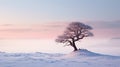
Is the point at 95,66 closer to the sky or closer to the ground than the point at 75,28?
closer to the ground

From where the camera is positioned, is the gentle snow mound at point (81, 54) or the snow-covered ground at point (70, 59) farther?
the gentle snow mound at point (81, 54)

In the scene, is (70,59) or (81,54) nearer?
(70,59)

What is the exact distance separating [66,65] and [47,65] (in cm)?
232

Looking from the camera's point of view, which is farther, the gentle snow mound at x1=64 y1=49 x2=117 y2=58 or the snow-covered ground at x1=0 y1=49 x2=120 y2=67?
the gentle snow mound at x1=64 y1=49 x2=117 y2=58

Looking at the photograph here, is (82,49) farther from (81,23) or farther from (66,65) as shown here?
(66,65)

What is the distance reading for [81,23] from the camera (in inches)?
2153

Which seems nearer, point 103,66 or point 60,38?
point 103,66

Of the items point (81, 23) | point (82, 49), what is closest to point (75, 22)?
point (81, 23)

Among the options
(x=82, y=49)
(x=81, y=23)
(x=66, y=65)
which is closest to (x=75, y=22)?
(x=81, y=23)

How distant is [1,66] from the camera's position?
3456 cm

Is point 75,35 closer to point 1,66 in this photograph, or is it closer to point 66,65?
point 66,65

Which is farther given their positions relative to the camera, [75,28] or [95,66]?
[75,28]

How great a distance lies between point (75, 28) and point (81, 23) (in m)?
1.52

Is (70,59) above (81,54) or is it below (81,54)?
below
